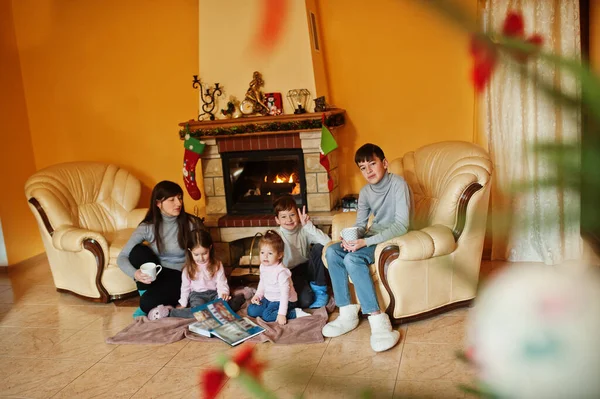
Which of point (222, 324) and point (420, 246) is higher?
point (420, 246)

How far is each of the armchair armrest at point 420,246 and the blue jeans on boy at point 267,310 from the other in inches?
24.8

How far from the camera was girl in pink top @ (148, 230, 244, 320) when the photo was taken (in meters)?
3.53

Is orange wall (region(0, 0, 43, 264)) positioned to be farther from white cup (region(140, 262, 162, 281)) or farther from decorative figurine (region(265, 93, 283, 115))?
decorative figurine (region(265, 93, 283, 115))

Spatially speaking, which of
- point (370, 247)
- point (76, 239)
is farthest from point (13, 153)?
point (370, 247)

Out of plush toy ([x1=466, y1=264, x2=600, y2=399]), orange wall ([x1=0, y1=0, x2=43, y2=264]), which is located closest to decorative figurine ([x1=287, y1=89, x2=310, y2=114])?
orange wall ([x1=0, y1=0, x2=43, y2=264])

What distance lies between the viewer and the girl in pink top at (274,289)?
10.9ft

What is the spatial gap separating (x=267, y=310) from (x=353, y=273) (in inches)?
22.9

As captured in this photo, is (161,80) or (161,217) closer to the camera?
(161,217)

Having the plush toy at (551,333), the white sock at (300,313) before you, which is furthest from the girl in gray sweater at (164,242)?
the plush toy at (551,333)

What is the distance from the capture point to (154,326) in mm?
3359

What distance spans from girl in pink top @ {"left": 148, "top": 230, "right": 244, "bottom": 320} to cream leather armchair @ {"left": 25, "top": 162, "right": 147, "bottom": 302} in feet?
1.68

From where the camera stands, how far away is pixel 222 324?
10.8ft

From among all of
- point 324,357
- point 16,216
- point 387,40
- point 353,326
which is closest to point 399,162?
point 387,40

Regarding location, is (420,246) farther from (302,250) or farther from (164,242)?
(164,242)
